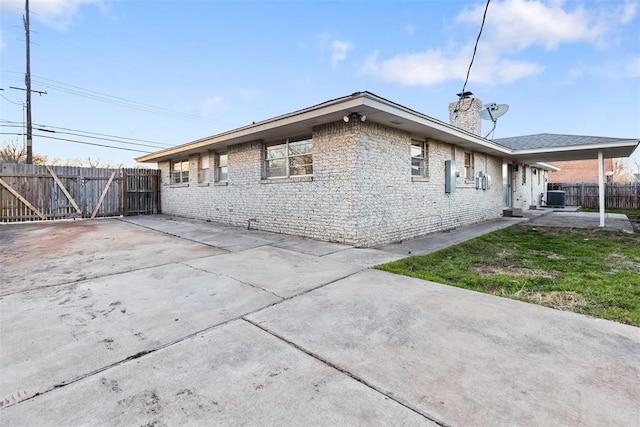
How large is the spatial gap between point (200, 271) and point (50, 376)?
2681 millimetres

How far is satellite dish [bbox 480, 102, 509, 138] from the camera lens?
13906 mm

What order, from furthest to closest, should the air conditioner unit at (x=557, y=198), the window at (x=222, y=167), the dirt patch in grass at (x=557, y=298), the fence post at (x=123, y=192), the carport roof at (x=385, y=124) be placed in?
1. the air conditioner unit at (x=557, y=198)
2. the fence post at (x=123, y=192)
3. the window at (x=222, y=167)
4. the carport roof at (x=385, y=124)
5. the dirt patch in grass at (x=557, y=298)

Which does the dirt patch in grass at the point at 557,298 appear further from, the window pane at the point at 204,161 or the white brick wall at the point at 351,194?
the window pane at the point at 204,161

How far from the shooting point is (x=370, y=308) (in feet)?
10.9

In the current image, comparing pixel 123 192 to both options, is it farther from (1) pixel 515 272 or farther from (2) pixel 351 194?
(1) pixel 515 272

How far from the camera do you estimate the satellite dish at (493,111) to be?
13.9 m

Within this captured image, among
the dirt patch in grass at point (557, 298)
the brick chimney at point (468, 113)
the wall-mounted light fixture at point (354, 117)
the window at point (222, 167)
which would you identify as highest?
the brick chimney at point (468, 113)

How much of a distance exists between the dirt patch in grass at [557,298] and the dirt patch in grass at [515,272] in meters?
0.89

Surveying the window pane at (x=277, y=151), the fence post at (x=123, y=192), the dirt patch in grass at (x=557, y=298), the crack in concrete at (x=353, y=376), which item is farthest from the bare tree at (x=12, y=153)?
the dirt patch in grass at (x=557, y=298)

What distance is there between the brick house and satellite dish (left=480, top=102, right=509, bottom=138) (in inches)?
48.7

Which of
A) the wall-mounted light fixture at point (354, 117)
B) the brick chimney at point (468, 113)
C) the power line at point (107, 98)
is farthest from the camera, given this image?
the power line at point (107, 98)

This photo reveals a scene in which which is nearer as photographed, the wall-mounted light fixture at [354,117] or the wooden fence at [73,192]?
the wall-mounted light fixture at [354,117]

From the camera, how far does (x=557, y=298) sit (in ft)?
12.1

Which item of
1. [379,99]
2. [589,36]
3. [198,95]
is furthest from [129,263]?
[198,95]
